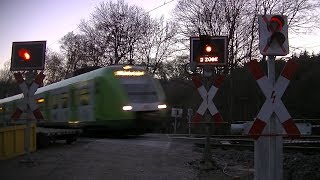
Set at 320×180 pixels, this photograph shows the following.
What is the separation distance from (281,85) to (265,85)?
0.22m

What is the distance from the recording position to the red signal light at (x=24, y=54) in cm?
1315

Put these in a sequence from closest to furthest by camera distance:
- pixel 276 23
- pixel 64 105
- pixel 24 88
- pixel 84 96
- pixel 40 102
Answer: pixel 276 23
pixel 24 88
pixel 84 96
pixel 64 105
pixel 40 102

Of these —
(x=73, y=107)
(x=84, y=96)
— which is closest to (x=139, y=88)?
(x=84, y=96)

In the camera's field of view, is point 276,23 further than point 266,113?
Yes

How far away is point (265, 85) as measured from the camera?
7594mm

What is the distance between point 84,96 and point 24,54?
11.3 meters

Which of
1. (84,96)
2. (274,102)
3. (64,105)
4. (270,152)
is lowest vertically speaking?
(270,152)

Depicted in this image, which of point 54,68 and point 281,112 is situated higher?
point 54,68

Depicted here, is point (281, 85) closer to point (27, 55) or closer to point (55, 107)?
point (27, 55)

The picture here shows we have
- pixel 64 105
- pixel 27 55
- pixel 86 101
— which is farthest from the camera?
pixel 64 105

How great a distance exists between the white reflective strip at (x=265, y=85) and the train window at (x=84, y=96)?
56.2 feet

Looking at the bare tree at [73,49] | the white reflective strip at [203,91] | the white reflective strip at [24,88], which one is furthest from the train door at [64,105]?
the bare tree at [73,49]

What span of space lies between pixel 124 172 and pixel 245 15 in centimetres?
4467

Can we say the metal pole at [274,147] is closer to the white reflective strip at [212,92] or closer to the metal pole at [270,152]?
the metal pole at [270,152]
